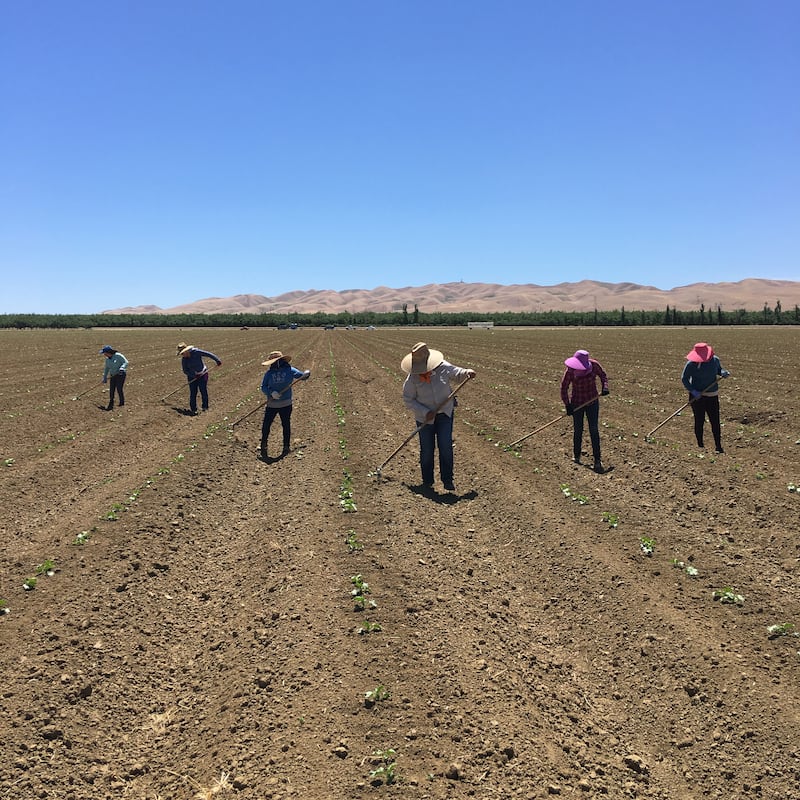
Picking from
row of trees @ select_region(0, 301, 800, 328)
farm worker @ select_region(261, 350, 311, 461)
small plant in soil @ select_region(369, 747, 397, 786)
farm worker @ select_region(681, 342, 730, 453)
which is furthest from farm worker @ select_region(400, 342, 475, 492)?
row of trees @ select_region(0, 301, 800, 328)

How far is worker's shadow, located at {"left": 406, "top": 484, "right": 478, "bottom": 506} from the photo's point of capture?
9367mm

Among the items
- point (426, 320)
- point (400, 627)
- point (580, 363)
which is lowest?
point (400, 627)

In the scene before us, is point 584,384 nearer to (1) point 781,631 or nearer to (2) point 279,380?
(2) point 279,380

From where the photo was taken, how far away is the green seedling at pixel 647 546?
7.11 m

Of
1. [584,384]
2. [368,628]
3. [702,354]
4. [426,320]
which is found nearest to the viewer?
[368,628]

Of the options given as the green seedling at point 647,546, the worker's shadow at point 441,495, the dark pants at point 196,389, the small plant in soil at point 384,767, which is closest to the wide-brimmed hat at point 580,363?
the worker's shadow at point 441,495

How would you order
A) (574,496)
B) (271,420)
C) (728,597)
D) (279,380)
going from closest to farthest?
(728,597), (574,496), (279,380), (271,420)

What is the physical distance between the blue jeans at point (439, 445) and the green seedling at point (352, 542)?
7.80 ft

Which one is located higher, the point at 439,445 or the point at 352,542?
the point at 439,445

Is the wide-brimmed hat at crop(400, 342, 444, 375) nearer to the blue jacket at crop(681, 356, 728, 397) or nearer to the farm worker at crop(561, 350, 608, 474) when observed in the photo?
the farm worker at crop(561, 350, 608, 474)

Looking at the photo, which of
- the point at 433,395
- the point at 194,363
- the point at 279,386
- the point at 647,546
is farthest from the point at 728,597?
the point at 194,363

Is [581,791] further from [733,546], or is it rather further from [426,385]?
[426,385]

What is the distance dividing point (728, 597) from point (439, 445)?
15.5 feet

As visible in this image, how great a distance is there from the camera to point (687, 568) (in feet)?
21.6
